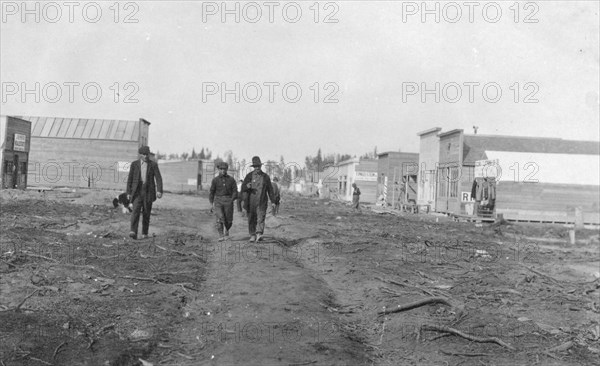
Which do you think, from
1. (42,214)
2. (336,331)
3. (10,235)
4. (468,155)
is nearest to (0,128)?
(42,214)

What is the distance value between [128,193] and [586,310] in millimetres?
8384

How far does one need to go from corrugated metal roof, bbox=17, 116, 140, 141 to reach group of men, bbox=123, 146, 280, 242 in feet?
125

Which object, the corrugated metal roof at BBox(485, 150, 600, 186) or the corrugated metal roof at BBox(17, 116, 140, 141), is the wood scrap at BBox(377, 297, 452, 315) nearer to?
the corrugated metal roof at BBox(485, 150, 600, 186)

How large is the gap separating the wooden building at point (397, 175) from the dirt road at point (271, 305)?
112ft

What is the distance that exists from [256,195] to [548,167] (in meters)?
24.2

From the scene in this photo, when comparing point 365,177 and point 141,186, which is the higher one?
point 365,177

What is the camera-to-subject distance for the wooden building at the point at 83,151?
4706 centimetres

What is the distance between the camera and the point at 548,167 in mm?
31094

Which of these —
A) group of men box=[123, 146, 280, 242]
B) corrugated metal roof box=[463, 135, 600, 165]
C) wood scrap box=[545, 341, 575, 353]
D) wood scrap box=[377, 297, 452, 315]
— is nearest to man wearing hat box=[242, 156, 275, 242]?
group of men box=[123, 146, 280, 242]

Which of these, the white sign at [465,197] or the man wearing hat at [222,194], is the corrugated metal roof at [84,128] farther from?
the man wearing hat at [222,194]

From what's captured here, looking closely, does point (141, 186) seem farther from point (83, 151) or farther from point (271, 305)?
point (83, 151)

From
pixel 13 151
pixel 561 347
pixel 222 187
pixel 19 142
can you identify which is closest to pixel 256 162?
pixel 222 187

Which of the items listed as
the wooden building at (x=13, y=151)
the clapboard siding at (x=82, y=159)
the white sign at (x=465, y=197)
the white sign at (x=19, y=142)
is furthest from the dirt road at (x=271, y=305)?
the clapboard siding at (x=82, y=159)

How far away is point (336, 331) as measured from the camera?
631 cm
